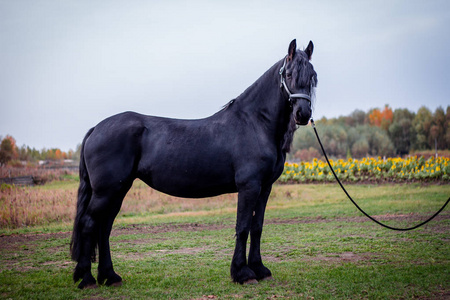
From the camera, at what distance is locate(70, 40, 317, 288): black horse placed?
495cm

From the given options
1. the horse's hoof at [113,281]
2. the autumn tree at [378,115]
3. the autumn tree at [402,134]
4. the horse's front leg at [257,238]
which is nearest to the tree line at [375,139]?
the autumn tree at [402,134]

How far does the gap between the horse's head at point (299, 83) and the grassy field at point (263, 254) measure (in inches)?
85.3

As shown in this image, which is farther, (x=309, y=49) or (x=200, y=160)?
Answer: (x=309, y=49)

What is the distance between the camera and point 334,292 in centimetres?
456

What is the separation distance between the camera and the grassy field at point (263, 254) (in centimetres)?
473

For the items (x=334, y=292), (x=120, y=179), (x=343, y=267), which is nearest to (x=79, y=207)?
(x=120, y=179)

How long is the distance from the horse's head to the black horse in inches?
0.6

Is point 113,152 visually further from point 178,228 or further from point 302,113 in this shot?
point 178,228

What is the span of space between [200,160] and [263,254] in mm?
2854

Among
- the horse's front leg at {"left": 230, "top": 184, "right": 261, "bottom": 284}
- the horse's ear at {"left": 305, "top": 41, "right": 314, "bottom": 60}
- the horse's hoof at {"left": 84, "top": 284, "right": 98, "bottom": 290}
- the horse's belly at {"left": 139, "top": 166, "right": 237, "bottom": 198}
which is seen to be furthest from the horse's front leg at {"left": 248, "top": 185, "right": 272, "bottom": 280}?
the horse's hoof at {"left": 84, "top": 284, "right": 98, "bottom": 290}

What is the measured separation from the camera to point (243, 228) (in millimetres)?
4957

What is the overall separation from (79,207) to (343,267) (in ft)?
12.9

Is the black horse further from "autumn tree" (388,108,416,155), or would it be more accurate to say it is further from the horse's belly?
"autumn tree" (388,108,416,155)

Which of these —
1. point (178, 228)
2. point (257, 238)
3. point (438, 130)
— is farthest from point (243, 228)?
point (438, 130)
